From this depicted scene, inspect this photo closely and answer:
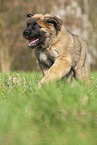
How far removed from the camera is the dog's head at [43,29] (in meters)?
4.01

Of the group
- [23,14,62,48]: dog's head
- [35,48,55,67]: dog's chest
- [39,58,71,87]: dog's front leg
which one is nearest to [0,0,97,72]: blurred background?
[35,48,55,67]: dog's chest

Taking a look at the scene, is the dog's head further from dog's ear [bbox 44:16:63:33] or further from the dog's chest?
the dog's chest

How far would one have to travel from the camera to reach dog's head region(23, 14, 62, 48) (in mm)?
4008

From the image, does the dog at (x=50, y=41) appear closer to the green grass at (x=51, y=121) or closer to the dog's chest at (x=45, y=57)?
the dog's chest at (x=45, y=57)

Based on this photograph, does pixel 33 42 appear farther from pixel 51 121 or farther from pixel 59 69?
pixel 51 121

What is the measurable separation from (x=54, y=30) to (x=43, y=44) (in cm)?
35

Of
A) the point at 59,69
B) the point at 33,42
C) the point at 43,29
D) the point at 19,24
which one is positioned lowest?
the point at 19,24

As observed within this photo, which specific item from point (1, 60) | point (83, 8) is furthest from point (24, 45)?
point (83, 8)

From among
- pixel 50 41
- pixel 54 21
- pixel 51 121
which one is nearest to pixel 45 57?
pixel 50 41

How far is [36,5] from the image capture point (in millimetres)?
17141

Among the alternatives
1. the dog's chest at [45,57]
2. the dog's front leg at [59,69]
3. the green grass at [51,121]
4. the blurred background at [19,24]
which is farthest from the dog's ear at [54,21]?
the blurred background at [19,24]

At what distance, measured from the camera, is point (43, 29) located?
4.04 m

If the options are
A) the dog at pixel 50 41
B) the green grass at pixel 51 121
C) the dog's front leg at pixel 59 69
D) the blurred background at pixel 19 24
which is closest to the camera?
the green grass at pixel 51 121

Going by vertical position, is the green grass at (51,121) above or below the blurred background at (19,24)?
above
